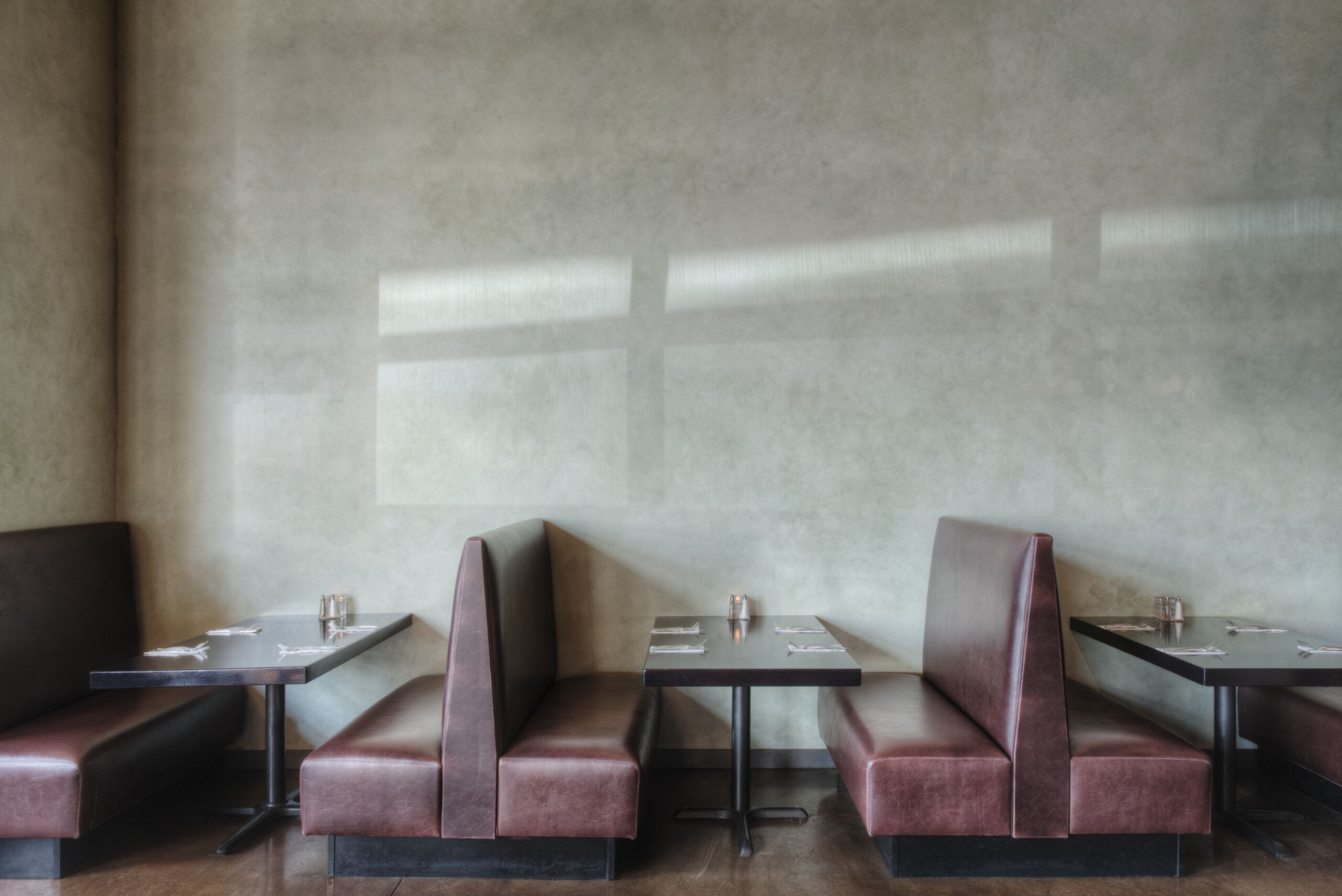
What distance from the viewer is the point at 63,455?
318cm

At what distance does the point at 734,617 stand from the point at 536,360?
1.46m

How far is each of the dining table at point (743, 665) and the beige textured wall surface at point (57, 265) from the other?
2.61 metres

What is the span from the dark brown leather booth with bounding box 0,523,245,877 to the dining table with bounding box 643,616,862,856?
1.83 m

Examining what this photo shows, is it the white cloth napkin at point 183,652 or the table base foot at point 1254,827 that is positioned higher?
the white cloth napkin at point 183,652

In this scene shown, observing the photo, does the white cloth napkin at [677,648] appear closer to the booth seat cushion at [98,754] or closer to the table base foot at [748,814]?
the table base foot at [748,814]

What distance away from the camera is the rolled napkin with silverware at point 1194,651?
2.63m

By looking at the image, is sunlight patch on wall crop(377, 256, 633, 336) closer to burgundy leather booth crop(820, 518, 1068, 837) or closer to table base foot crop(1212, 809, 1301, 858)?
burgundy leather booth crop(820, 518, 1068, 837)

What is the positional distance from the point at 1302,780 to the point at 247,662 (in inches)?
163

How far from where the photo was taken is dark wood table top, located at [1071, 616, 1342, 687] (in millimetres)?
2436

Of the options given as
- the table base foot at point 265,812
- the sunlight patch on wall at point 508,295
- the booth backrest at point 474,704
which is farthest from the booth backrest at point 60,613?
the booth backrest at point 474,704

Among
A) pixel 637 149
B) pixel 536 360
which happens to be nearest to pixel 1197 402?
pixel 637 149

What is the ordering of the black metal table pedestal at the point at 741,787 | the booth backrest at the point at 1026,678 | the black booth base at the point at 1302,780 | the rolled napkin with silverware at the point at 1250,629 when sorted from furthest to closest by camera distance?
the rolled napkin with silverware at the point at 1250,629, the black booth base at the point at 1302,780, the black metal table pedestal at the point at 741,787, the booth backrest at the point at 1026,678

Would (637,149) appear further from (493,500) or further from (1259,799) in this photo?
(1259,799)

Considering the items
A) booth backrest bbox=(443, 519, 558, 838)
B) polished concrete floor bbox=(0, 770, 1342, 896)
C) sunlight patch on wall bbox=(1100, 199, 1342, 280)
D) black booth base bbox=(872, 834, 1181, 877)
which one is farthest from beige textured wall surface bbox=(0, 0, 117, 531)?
sunlight patch on wall bbox=(1100, 199, 1342, 280)
